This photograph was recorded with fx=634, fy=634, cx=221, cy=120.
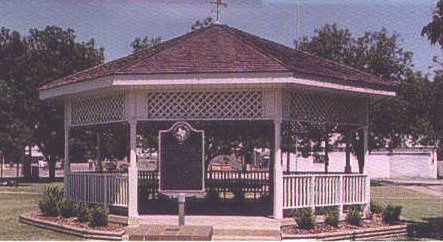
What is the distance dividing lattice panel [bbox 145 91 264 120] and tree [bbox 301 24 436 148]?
3067 cm

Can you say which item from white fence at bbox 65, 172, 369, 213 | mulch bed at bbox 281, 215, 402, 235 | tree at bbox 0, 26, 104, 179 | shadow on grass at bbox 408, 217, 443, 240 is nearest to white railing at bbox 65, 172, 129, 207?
white fence at bbox 65, 172, 369, 213

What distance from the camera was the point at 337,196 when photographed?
16750 millimetres

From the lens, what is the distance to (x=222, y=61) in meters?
15.7

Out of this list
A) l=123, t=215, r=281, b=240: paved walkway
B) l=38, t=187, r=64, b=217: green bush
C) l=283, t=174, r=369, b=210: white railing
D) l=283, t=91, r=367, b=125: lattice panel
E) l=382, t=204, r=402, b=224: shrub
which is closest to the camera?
l=123, t=215, r=281, b=240: paved walkway

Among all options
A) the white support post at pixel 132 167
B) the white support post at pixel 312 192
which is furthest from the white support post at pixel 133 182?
the white support post at pixel 312 192

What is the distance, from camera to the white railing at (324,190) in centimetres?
1573

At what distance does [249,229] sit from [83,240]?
3.78 meters

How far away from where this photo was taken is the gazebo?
1512cm

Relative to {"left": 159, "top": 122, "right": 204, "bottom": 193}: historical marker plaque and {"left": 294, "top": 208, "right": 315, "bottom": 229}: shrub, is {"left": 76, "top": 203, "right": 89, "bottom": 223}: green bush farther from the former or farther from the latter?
{"left": 294, "top": 208, "right": 315, "bottom": 229}: shrub

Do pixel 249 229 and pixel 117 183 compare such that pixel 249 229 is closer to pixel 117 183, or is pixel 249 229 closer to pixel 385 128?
pixel 117 183

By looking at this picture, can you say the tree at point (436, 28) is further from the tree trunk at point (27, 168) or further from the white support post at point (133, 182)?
the tree trunk at point (27, 168)

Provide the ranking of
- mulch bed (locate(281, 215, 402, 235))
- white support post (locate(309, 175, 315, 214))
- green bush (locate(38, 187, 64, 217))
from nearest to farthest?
1. mulch bed (locate(281, 215, 402, 235))
2. white support post (locate(309, 175, 315, 214))
3. green bush (locate(38, 187, 64, 217))

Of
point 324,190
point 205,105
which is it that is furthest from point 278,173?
point 205,105

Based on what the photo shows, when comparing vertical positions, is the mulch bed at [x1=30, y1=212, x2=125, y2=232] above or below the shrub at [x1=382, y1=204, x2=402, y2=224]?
below
